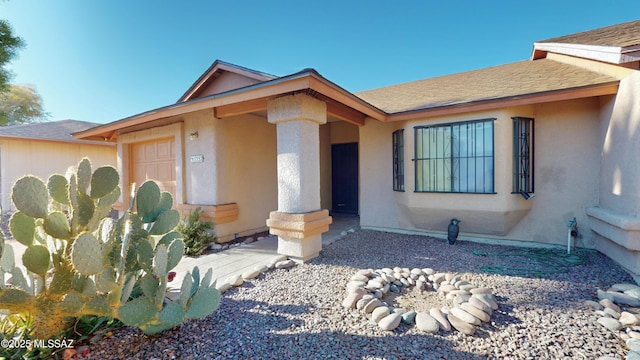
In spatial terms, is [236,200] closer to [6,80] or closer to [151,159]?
[151,159]

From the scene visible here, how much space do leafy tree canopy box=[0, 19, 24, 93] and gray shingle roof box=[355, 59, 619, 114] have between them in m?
8.47

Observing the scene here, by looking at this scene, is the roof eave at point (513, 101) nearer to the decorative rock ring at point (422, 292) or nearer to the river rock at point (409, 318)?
the decorative rock ring at point (422, 292)

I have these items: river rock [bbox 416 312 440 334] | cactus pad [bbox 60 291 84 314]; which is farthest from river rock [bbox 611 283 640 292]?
cactus pad [bbox 60 291 84 314]

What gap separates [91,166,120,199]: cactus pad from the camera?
7.10 feet

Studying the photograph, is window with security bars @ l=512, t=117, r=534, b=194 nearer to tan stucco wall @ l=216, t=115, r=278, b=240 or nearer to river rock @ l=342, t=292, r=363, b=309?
river rock @ l=342, t=292, r=363, b=309

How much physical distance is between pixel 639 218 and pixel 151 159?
987 centimetres

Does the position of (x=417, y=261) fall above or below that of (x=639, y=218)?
below

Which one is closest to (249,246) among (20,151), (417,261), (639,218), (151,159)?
(417,261)

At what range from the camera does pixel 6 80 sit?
19.7ft

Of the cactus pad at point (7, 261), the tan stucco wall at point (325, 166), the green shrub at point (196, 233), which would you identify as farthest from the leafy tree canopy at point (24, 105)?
the cactus pad at point (7, 261)

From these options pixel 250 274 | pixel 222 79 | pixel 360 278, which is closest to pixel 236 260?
pixel 250 274

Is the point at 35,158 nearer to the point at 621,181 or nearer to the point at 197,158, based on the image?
the point at 197,158

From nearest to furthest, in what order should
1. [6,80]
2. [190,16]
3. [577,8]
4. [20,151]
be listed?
[6,80], [577,8], [190,16], [20,151]

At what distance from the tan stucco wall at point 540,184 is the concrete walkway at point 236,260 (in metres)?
2.60
